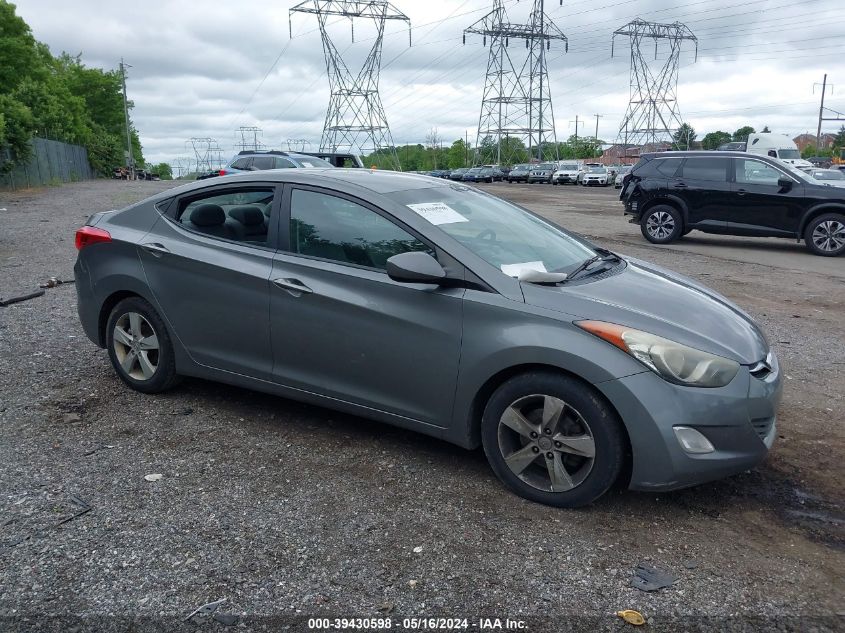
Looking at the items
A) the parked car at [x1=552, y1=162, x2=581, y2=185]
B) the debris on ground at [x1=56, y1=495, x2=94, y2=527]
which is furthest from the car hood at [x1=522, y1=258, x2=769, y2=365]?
the parked car at [x1=552, y1=162, x2=581, y2=185]

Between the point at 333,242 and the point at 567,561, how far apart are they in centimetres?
212

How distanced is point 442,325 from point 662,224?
40.1 feet

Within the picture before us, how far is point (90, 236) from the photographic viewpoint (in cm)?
514

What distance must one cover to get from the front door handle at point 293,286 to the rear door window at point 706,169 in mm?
11950

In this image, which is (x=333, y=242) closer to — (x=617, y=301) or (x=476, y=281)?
(x=476, y=281)

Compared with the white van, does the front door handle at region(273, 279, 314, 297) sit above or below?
below

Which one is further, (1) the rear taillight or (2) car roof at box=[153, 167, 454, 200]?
(1) the rear taillight

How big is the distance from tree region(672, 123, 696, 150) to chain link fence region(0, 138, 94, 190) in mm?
53662

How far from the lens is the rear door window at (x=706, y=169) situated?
14133 mm

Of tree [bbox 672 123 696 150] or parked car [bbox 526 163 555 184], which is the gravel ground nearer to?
parked car [bbox 526 163 555 184]

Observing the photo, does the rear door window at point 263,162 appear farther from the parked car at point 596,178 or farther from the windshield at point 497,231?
the parked car at point 596,178

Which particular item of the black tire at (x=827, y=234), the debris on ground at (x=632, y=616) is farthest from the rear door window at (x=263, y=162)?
the debris on ground at (x=632, y=616)

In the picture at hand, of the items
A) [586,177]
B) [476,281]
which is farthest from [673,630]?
[586,177]

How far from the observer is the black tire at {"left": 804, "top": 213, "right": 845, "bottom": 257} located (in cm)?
1328
